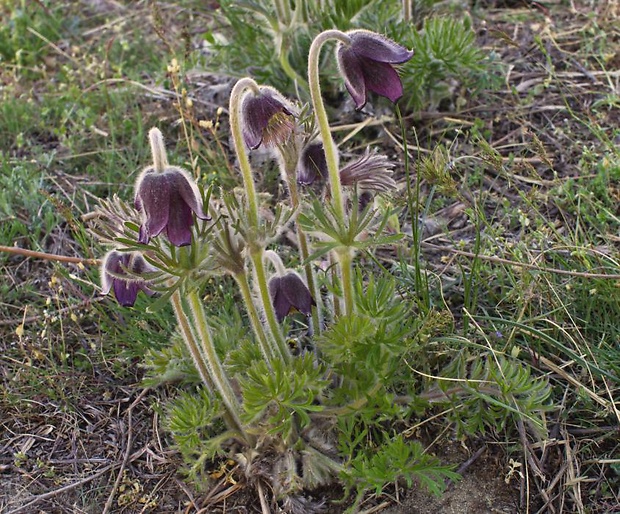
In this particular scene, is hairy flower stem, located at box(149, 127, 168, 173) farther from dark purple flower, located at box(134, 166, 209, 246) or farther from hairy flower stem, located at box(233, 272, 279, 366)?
hairy flower stem, located at box(233, 272, 279, 366)

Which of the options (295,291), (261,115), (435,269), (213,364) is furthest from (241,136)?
(435,269)

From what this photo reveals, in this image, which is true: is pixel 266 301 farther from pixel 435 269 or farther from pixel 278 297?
pixel 435 269

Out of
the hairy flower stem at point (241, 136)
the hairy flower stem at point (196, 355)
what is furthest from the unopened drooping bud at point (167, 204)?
the hairy flower stem at point (196, 355)

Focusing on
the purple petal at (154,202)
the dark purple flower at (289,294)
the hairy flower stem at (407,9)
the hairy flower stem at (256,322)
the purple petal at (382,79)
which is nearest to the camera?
the purple petal at (154,202)

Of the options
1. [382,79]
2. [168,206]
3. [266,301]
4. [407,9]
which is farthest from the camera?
[407,9]

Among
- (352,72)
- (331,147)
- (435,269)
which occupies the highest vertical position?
(352,72)

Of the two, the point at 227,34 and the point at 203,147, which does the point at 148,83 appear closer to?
the point at 227,34

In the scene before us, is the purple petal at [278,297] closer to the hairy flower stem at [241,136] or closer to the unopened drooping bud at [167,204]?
the hairy flower stem at [241,136]
